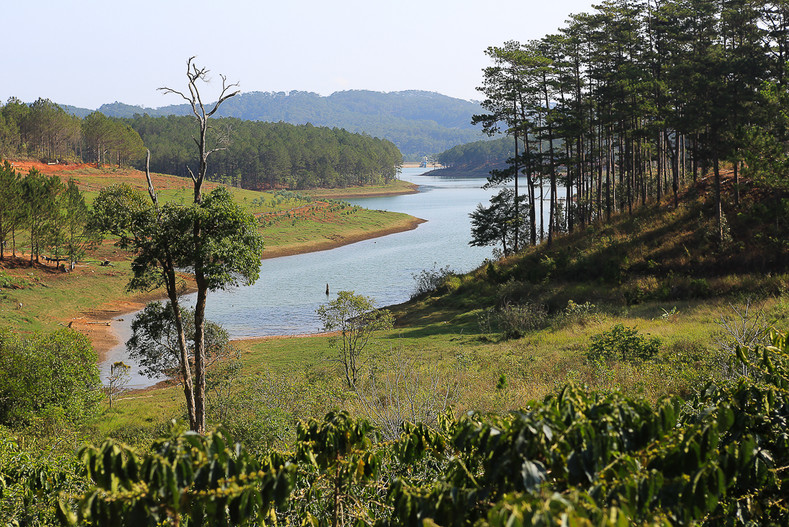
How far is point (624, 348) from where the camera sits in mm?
17156

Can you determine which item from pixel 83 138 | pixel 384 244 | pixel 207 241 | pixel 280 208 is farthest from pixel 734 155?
pixel 83 138

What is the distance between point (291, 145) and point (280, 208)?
56527 millimetres

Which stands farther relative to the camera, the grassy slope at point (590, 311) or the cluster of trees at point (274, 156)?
the cluster of trees at point (274, 156)

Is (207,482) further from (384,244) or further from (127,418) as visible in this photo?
(384,244)

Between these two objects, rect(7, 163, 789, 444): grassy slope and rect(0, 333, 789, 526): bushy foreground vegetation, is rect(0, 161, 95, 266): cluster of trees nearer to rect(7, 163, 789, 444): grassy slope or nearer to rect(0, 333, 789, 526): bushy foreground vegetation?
rect(7, 163, 789, 444): grassy slope

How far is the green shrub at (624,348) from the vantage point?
16641mm

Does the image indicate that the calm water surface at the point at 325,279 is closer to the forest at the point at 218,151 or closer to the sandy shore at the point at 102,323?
the sandy shore at the point at 102,323

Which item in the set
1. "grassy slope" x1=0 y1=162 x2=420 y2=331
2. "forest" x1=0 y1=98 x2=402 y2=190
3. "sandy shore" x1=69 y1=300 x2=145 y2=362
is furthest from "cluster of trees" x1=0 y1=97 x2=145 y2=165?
"sandy shore" x1=69 y1=300 x2=145 y2=362

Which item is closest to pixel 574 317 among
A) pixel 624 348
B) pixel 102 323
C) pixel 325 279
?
pixel 624 348

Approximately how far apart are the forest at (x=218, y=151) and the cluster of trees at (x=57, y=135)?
14 cm

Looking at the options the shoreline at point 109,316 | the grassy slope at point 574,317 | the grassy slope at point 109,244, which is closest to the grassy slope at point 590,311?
the grassy slope at point 574,317

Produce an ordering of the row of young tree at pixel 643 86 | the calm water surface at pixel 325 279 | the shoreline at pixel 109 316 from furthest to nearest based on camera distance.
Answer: the calm water surface at pixel 325 279 < the shoreline at pixel 109 316 < the row of young tree at pixel 643 86

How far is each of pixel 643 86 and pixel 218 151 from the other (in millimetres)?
78178

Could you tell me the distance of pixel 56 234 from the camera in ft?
159
